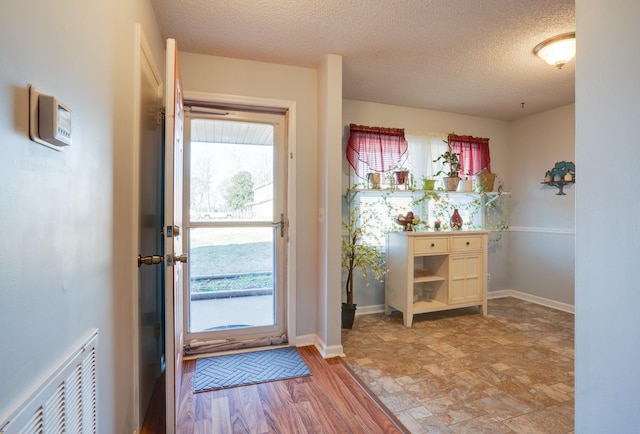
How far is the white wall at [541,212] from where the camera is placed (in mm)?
3719

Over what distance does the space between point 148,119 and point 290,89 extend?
127cm

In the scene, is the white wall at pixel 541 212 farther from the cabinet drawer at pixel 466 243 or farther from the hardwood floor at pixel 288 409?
the hardwood floor at pixel 288 409

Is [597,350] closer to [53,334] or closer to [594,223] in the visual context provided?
[594,223]

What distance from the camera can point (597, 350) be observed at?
3.06ft

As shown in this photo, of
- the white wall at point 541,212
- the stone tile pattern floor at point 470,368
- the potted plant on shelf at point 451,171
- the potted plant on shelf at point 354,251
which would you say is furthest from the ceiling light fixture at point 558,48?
the stone tile pattern floor at point 470,368

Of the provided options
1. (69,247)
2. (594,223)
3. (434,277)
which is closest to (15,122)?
(69,247)

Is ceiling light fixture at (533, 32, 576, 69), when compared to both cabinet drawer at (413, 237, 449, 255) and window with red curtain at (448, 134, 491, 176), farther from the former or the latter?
cabinet drawer at (413, 237, 449, 255)

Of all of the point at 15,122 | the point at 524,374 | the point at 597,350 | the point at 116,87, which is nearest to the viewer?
the point at 15,122

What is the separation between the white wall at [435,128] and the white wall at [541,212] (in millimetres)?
119

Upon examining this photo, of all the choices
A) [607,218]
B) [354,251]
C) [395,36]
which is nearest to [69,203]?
[607,218]

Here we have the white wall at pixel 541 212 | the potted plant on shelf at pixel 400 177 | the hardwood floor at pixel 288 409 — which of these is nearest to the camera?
the hardwood floor at pixel 288 409

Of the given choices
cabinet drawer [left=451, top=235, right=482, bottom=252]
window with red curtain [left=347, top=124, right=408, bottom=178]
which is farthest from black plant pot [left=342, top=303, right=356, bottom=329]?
window with red curtain [left=347, top=124, right=408, bottom=178]

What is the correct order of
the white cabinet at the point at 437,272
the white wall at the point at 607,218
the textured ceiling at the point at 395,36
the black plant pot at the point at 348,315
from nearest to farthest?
the white wall at the point at 607,218
the textured ceiling at the point at 395,36
the black plant pot at the point at 348,315
the white cabinet at the point at 437,272

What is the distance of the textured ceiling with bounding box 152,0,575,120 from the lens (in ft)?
6.49
